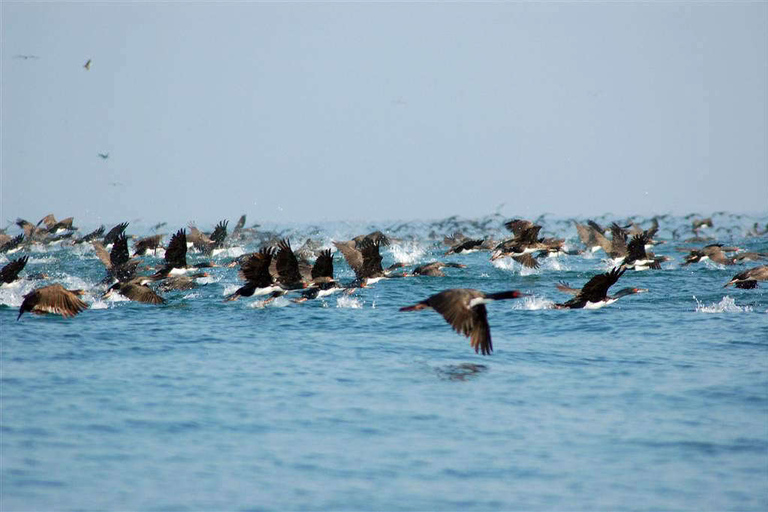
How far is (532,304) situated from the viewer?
22000 millimetres

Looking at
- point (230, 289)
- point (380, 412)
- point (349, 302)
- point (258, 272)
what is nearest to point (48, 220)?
point (230, 289)

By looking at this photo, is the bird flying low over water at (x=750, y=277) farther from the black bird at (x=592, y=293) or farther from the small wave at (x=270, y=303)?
the small wave at (x=270, y=303)

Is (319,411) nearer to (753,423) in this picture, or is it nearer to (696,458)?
(696,458)

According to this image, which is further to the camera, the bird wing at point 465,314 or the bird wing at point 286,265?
the bird wing at point 286,265

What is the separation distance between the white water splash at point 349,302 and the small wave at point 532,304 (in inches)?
165

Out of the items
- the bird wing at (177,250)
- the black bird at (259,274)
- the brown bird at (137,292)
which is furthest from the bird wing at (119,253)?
the black bird at (259,274)

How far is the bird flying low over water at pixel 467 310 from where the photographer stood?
1301 cm

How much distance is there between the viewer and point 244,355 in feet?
49.3

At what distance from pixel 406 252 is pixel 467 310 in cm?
3369

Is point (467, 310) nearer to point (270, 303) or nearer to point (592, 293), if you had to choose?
point (592, 293)

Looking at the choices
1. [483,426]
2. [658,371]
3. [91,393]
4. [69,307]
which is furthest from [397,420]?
[69,307]

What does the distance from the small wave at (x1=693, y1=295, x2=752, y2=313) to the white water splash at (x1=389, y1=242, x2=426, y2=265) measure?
57.0ft

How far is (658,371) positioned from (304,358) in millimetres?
6045

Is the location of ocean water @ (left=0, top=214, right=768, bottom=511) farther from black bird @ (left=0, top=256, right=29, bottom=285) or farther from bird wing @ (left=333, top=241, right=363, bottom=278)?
bird wing @ (left=333, top=241, right=363, bottom=278)
